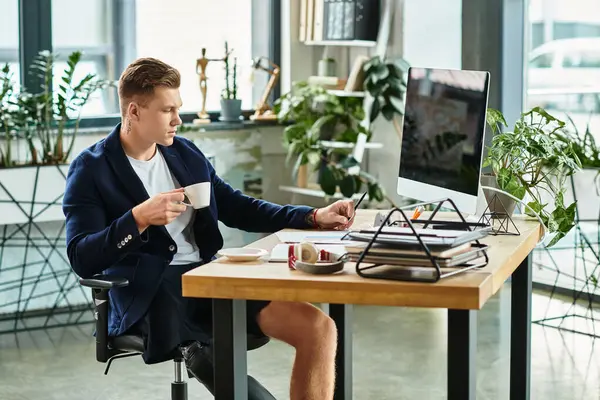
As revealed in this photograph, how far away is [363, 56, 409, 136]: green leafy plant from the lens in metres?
5.66

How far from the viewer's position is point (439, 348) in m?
4.74

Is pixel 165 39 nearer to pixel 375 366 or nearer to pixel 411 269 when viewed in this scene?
pixel 375 366

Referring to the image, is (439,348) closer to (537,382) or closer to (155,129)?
(537,382)

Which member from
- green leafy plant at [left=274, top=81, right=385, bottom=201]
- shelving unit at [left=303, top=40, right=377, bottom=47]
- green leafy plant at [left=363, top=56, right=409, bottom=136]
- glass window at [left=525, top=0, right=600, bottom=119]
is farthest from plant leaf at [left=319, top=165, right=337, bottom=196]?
glass window at [left=525, top=0, right=600, bottom=119]

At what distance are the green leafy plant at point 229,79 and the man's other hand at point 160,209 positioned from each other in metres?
3.22

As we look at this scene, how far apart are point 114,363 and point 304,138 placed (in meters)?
1.83

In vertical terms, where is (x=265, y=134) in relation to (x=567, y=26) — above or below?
below

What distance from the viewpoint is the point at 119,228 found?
110 inches

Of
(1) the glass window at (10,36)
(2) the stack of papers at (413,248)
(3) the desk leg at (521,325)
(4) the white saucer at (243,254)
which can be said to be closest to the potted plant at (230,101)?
(1) the glass window at (10,36)

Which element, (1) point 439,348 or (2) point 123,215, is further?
(1) point 439,348

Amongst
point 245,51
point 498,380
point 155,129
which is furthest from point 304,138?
point 155,129

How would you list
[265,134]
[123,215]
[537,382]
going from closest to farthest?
[123,215] < [537,382] < [265,134]

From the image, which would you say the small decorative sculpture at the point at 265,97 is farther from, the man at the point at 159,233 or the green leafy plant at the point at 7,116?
the man at the point at 159,233

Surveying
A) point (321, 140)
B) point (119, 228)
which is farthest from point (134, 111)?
point (321, 140)
